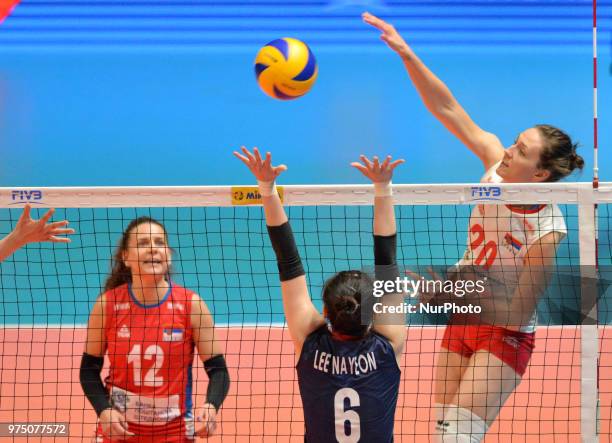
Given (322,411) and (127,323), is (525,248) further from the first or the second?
(127,323)

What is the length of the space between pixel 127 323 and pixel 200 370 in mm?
2884

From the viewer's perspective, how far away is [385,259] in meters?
3.22

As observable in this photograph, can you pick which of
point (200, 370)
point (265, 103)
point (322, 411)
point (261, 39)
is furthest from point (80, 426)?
point (261, 39)

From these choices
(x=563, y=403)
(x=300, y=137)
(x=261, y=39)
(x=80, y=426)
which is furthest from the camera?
(x=261, y=39)

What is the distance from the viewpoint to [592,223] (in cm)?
413

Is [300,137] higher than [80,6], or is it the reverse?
[80,6]

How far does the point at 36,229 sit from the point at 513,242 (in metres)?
2.15

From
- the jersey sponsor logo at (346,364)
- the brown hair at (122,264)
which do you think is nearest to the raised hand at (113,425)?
the brown hair at (122,264)

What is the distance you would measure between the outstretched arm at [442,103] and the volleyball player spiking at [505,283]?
195 mm

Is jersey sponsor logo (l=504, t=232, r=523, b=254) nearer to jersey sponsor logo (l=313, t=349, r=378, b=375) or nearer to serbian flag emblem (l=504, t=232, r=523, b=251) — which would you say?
serbian flag emblem (l=504, t=232, r=523, b=251)

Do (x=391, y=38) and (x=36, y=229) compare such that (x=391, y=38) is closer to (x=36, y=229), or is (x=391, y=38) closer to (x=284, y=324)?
(x=36, y=229)

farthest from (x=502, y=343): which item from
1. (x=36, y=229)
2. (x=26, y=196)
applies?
(x=26, y=196)

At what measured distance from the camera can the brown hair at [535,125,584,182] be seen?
411 cm

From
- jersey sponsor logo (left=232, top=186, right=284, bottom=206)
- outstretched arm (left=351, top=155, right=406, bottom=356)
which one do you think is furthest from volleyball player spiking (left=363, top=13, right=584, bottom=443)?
jersey sponsor logo (left=232, top=186, right=284, bottom=206)
